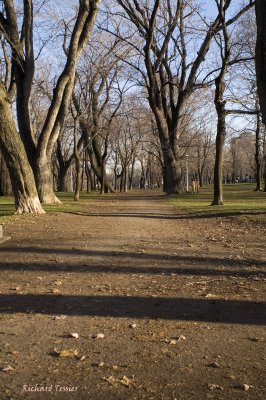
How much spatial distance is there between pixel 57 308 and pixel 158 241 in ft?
19.1

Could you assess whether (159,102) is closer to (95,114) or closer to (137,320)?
(95,114)

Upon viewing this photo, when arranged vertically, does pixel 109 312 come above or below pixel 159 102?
below

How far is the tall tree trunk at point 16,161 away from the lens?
1619 cm

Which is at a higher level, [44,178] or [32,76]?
[32,76]

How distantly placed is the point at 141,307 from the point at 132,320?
21.8 inches

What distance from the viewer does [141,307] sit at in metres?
6.14

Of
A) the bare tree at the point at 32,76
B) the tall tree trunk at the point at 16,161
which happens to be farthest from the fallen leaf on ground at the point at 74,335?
the bare tree at the point at 32,76

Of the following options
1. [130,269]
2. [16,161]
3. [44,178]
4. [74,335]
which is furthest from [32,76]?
[74,335]

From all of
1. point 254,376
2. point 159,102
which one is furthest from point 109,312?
point 159,102

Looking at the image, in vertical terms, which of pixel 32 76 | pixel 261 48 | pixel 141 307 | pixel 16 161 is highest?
pixel 32 76

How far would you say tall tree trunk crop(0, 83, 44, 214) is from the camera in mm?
16186

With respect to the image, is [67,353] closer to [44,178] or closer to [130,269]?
Result: [130,269]

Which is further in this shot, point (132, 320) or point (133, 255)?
point (133, 255)

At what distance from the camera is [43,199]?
2455 cm
